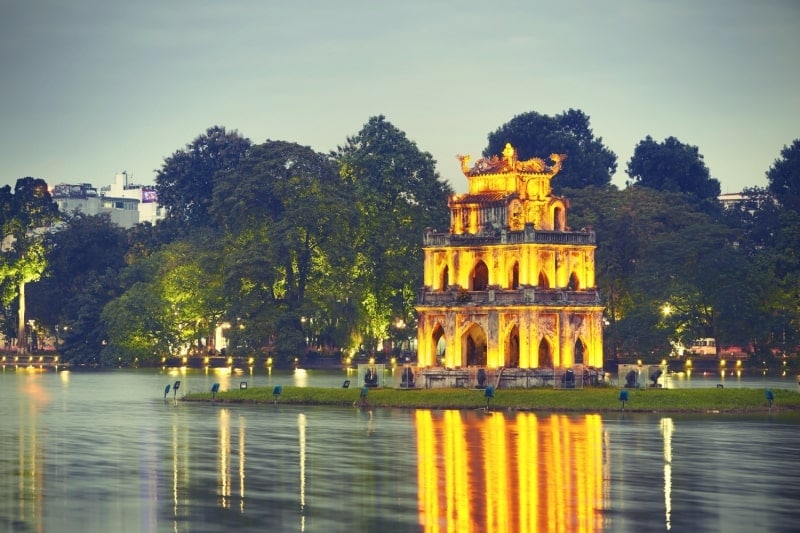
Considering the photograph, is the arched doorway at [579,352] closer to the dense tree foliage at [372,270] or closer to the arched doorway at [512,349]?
the arched doorway at [512,349]

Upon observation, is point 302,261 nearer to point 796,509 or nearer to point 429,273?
point 429,273

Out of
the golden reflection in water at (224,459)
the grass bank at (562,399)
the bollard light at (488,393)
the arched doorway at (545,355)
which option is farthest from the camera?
the arched doorway at (545,355)

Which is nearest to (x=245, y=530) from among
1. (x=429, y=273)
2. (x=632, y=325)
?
(x=429, y=273)

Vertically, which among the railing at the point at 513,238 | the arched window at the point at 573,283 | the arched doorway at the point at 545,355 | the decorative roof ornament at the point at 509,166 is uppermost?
the decorative roof ornament at the point at 509,166

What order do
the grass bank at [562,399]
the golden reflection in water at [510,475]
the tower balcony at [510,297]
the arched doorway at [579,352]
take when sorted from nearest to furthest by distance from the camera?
the golden reflection in water at [510,475], the grass bank at [562,399], the tower balcony at [510,297], the arched doorway at [579,352]

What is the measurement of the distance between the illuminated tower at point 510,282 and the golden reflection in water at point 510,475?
22914 mm

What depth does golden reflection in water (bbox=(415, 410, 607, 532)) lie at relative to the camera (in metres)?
48.8

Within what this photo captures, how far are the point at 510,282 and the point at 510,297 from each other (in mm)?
1999

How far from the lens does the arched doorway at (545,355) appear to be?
372 ft

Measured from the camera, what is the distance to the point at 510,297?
367 ft

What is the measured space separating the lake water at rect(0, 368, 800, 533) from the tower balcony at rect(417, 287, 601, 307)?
48.9ft

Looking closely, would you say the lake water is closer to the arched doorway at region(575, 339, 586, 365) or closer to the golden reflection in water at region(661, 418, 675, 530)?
the golden reflection in water at region(661, 418, 675, 530)

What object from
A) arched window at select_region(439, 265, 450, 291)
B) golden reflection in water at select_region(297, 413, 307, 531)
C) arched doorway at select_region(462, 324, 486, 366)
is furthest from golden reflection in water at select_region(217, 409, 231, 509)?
arched window at select_region(439, 265, 450, 291)

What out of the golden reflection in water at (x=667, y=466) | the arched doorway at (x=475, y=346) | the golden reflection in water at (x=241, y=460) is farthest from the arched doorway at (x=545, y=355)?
the golden reflection in water at (x=241, y=460)
